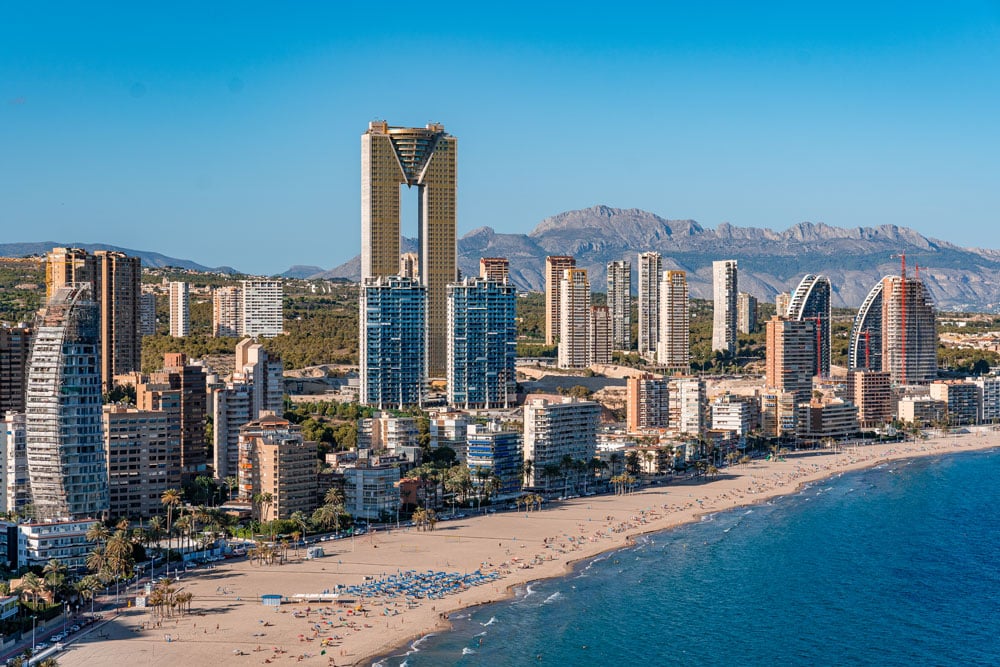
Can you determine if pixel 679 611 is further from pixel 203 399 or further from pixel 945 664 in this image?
pixel 203 399

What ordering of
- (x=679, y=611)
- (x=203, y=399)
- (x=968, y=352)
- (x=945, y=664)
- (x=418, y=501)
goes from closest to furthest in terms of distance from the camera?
(x=945, y=664) < (x=679, y=611) < (x=418, y=501) < (x=203, y=399) < (x=968, y=352)

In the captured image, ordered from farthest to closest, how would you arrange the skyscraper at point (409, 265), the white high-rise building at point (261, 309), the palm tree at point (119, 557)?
Answer: the white high-rise building at point (261, 309), the skyscraper at point (409, 265), the palm tree at point (119, 557)

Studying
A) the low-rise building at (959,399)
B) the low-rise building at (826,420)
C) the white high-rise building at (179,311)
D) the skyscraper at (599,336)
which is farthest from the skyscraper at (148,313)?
the low-rise building at (959,399)

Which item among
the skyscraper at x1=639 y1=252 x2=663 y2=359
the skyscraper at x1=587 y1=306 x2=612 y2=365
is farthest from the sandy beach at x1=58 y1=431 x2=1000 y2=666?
the skyscraper at x1=639 y1=252 x2=663 y2=359

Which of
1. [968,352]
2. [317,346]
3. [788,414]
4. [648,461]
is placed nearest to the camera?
[648,461]

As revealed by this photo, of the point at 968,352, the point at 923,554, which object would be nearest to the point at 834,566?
the point at 923,554

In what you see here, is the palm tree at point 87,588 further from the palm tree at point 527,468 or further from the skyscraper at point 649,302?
the skyscraper at point 649,302
